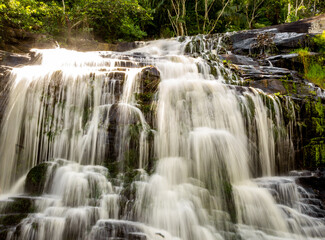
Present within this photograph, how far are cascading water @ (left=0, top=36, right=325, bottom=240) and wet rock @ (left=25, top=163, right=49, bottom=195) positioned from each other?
0.06ft

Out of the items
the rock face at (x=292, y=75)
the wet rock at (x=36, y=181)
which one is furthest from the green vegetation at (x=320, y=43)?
the wet rock at (x=36, y=181)

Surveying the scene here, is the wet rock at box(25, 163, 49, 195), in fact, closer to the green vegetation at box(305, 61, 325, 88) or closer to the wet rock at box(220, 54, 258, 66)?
the wet rock at box(220, 54, 258, 66)

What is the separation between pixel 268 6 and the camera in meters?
20.5

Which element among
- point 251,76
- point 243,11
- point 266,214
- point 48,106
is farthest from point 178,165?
point 243,11

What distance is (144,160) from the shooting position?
4512 millimetres

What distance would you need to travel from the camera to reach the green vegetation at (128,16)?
9935 mm

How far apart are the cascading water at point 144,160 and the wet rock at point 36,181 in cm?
2

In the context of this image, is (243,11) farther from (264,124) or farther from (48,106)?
(48,106)

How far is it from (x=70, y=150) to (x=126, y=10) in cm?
1027

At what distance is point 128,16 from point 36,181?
513 inches

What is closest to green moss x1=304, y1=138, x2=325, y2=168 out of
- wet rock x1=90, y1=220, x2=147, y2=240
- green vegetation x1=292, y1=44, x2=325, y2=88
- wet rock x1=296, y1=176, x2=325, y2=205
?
wet rock x1=296, y1=176, x2=325, y2=205

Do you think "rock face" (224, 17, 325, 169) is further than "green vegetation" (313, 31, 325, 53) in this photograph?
No

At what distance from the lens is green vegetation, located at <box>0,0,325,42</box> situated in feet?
32.6

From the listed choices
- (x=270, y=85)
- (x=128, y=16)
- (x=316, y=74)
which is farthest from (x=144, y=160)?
(x=128, y=16)
